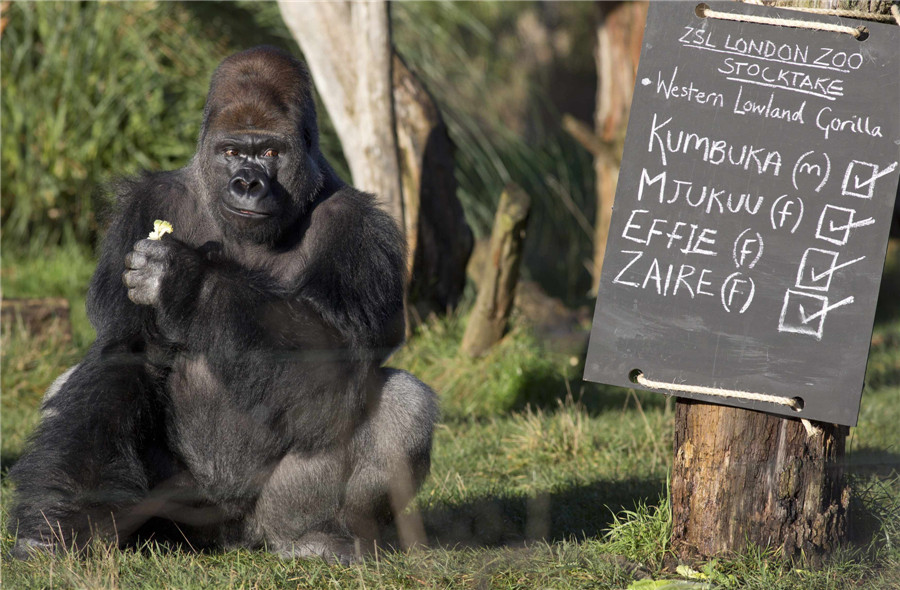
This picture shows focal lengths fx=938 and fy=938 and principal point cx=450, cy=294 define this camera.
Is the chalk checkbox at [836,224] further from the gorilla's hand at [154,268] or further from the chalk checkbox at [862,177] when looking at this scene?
the gorilla's hand at [154,268]

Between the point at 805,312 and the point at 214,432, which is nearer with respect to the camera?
the point at 805,312

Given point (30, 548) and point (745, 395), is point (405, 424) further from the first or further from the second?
point (30, 548)

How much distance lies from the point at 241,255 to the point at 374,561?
1079 millimetres

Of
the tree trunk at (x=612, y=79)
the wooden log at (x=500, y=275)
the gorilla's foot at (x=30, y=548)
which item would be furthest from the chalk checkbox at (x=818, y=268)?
the tree trunk at (x=612, y=79)

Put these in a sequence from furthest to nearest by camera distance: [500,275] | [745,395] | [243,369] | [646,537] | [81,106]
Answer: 1. [81,106]
2. [500,275]
3. [646,537]
4. [243,369]
5. [745,395]

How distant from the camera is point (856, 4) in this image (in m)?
2.72

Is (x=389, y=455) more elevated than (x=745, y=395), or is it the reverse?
(x=745, y=395)

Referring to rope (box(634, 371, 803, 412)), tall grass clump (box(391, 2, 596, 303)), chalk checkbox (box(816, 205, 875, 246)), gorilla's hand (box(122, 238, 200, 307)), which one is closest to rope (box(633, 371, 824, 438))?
rope (box(634, 371, 803, 412))

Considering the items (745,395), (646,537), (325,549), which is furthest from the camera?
(325,549)

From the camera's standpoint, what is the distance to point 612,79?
27.3 ft

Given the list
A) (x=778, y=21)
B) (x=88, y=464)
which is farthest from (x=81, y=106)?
(x=778, y=21)

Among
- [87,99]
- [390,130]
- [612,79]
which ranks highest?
[612,79]

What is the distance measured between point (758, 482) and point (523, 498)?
3.94 ft

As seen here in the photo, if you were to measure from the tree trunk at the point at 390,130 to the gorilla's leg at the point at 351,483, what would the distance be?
6.79 ft
